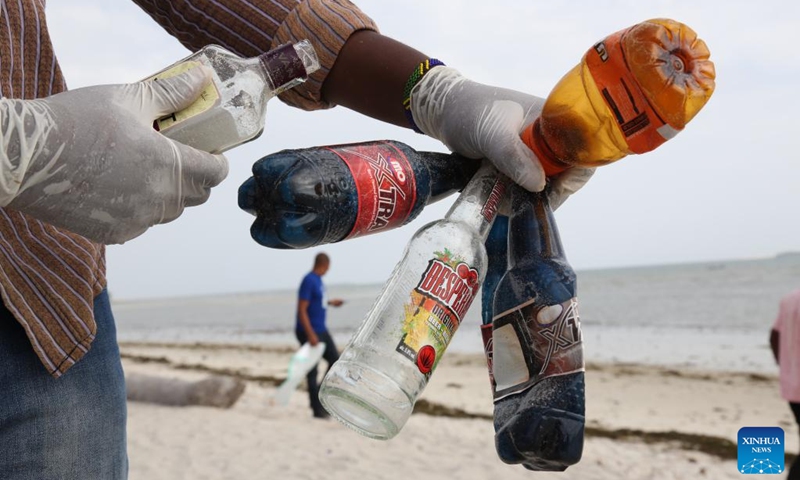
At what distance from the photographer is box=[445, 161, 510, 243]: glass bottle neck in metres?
1.28

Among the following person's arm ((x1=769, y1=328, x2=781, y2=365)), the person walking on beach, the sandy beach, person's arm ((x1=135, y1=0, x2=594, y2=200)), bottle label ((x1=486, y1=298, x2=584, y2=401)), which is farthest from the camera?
the sandy beach

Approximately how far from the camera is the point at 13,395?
1.37 meters

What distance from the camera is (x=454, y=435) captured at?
22.7 feet

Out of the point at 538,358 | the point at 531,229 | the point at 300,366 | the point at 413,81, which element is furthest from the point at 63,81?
the point at 300,366

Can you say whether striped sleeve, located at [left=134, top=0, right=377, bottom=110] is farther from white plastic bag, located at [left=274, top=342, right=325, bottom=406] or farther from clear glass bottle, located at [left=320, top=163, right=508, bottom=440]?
white plastic bag, located at [left=274, top=342, right=325, bottom=406]

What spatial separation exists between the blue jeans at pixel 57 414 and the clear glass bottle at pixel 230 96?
554 millimetres

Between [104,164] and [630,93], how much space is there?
885 mm

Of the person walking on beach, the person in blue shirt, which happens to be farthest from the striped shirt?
the person in blue shirt

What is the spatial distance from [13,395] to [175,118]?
659 mm

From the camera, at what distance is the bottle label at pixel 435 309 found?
115 centimetres

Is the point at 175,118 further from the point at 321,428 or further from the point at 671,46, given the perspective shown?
the point at 321,428

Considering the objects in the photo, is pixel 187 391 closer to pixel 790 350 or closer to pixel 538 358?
pixel 790 350

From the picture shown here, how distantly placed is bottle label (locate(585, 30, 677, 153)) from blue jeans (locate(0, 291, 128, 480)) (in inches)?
47.7

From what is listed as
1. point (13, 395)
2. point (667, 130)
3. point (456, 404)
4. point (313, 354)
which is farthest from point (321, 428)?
point (667, 130)
